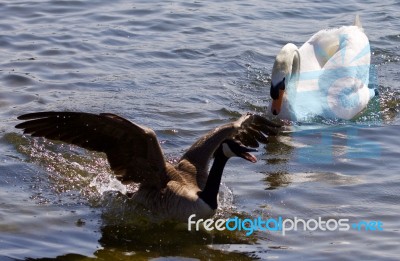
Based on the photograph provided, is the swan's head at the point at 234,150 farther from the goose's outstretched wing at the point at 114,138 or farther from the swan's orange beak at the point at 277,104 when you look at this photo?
the swan's orange beak at the point at 277,104

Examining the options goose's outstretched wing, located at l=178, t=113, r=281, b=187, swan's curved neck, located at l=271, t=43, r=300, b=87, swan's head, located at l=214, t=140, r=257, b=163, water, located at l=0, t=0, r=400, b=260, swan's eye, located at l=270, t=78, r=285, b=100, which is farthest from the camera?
swan's curved neck, located at l=271, t=43, r=300, b=87

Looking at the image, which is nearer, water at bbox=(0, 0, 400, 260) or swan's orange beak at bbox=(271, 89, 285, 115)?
water at bbox=(0, 0, 400, 260)

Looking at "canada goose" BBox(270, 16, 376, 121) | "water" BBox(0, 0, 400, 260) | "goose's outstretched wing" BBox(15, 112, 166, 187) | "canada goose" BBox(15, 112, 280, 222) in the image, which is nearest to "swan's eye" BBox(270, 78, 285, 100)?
"canada goose" BBox(270, 16, 376, 121)

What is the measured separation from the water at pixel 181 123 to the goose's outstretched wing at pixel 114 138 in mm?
312

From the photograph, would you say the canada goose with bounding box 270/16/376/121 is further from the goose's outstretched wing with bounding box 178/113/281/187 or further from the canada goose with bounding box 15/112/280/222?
the canada goose with bounding box 15/112/280/222

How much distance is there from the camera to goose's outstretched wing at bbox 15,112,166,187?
754 centimetres

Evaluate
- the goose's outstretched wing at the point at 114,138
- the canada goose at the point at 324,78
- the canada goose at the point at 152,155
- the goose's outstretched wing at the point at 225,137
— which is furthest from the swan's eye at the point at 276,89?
the goose's outstretched wing at the point at 114,138

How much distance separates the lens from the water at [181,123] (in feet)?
23.7

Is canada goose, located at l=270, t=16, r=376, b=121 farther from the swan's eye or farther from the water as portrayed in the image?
the water

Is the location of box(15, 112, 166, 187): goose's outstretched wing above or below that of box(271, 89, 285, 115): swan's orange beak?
above

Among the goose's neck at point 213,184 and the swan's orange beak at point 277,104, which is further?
the swan's orange beak at point 277,104

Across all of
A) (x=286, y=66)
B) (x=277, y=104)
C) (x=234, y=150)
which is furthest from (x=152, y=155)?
(x=286, y=66)

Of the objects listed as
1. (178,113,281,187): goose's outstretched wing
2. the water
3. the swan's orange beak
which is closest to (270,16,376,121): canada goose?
the swan's orange beak

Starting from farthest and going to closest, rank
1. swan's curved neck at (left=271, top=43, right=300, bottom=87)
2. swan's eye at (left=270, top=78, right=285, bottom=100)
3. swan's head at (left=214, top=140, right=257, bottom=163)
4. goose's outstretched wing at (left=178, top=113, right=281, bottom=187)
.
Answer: swan's curved neck at (left=271, top=43, right=300, bottom=87)
swan's eye at (left=270, top=78, right=285, bottom=100)
goose's outstretched wing at (left=178, top=113, right=281, bottom=187)
swan's head at (left=214, top=140, right=257, bottom=163)
